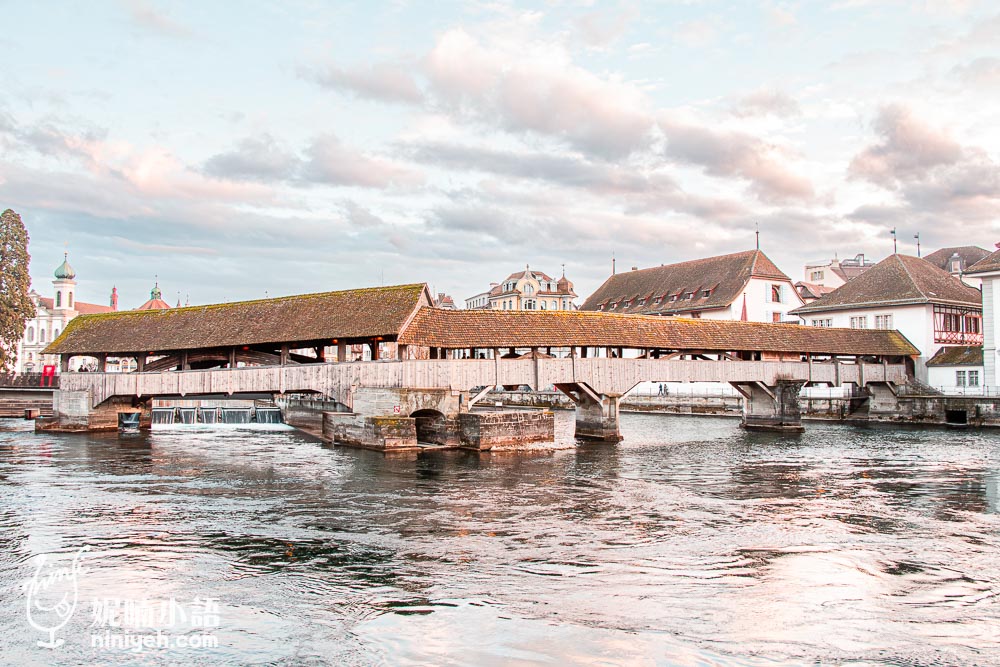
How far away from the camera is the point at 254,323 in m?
28.3

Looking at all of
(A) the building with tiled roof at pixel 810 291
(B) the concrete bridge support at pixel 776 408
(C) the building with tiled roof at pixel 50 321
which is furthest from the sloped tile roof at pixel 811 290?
(C) the building with tiled roof at pixel 50 321

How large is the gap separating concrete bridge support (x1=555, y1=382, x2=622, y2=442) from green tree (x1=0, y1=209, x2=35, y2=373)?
112 feet

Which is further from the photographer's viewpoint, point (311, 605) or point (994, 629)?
point (311, 605)

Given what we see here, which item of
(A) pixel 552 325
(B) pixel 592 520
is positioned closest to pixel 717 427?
(A) pixel 552 325

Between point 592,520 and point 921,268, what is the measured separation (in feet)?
113

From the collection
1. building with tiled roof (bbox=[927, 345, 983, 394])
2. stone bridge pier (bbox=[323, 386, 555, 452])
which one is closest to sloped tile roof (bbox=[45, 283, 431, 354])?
stone bridge pier (bbox=[323, 386, 555, 452])

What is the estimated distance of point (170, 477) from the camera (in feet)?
59.8

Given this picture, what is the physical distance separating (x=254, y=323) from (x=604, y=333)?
12858mm

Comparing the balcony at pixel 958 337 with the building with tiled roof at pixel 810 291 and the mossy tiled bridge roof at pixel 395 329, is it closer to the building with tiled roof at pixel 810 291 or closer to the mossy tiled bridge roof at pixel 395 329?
the mossy tiled bridge roof at pixel 395 329

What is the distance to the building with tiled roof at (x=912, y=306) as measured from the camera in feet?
119

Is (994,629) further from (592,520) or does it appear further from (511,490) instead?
(511,490)

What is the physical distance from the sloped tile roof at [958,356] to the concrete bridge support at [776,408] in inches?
318

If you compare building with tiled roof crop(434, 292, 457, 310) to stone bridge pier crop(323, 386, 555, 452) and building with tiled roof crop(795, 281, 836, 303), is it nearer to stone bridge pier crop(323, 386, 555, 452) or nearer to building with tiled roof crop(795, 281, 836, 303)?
building with tiled roof crop(795, 281, 836, 303)

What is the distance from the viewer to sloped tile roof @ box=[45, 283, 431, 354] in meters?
25.7
